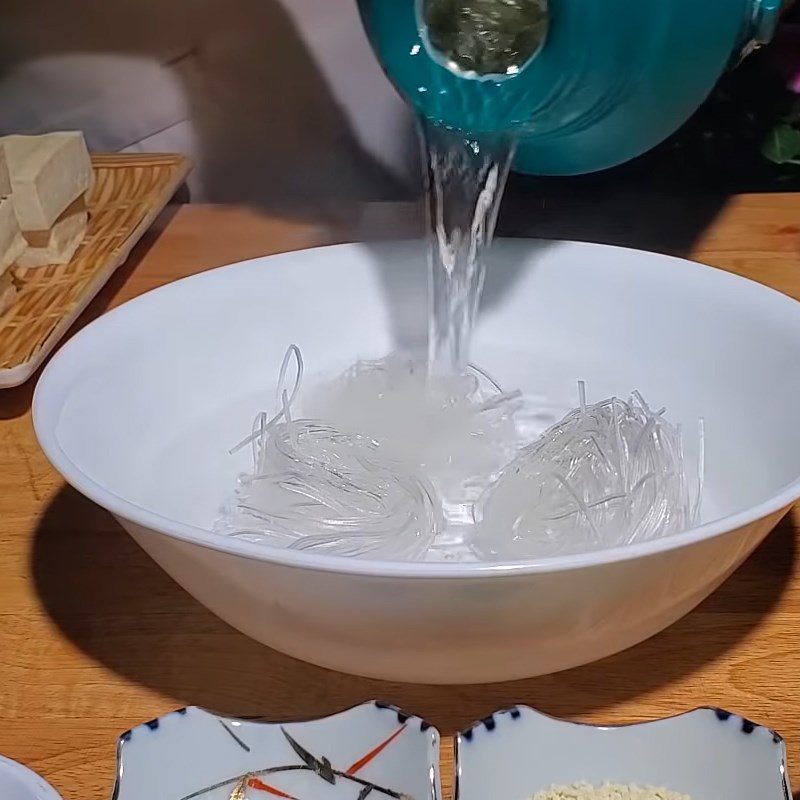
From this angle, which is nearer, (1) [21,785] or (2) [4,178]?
(1) [21,785]

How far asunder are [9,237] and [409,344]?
0.34m

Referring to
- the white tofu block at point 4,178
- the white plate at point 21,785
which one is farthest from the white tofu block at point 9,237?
the white plate at point 21,785

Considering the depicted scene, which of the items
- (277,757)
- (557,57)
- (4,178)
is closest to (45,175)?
(4,178)

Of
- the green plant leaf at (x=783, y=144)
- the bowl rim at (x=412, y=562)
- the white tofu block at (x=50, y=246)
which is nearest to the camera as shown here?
the bowl rim at (x=412, y=562)

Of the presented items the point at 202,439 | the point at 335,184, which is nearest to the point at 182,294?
the point at 202,439

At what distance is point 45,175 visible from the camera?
0.82 metres

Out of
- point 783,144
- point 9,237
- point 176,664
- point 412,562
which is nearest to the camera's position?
point 412,562

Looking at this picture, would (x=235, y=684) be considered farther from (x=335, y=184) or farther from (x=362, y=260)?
(x=335, y=184)

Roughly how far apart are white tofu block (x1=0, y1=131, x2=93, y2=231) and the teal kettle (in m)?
0.37

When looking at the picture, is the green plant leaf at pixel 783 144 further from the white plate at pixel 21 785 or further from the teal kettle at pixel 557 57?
the white plate at pixel 21 785

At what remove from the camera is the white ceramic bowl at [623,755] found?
0.39m

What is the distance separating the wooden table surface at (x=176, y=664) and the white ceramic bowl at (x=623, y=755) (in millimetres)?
35

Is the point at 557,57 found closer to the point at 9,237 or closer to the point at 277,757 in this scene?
the point at 277,757

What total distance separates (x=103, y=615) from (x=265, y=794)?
0.15m
